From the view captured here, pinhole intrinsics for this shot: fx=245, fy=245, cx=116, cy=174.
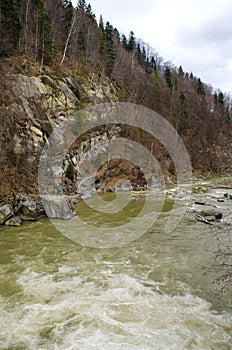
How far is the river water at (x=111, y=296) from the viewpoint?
190 inches

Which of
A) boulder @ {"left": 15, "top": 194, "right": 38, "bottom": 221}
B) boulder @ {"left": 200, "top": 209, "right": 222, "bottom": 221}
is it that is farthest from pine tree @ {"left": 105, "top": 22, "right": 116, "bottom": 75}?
boulder @ {"left": 200, "top": 209, "right": 222, "bottom": 221}

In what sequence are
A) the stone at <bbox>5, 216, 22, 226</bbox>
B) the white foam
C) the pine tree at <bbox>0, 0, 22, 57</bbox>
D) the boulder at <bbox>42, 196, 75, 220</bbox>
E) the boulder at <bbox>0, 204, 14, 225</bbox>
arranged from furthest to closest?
the pine tree at <bbox>0, 0, 22, 57</bbox>
the boulder at <bbox>42, 196, 75, 220</bbox>
the boulder at <bbox>0, 204, 14, 225</bbox>
the stone at <bbox>5, 216, 22, 226</bbox>
the white foam

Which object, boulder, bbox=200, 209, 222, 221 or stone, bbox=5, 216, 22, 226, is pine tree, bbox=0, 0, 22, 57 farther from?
boulder, bbox=200, 209, 222, 221

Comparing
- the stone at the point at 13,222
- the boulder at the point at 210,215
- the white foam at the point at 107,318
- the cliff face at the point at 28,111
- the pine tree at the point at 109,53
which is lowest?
Answer: the white foam at the point at 107,318

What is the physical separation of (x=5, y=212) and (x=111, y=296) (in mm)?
8024

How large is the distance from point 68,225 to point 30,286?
5624mm

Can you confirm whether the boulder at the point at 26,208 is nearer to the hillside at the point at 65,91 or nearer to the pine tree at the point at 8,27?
the hillside at the point at 65,91

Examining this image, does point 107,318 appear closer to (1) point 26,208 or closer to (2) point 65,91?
(1) point 26,208

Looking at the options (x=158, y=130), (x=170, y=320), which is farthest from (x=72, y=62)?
(x=170, y=320)

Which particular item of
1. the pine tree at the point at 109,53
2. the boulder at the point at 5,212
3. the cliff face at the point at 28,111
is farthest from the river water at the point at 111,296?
the pine tree at the point at 109,53

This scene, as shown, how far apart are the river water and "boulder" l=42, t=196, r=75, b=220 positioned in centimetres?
303

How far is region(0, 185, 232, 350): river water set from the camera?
482 centimetres

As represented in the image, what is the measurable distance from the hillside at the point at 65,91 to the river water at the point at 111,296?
22.9 ft

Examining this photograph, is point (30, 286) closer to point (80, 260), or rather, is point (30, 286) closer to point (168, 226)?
point (80, 260)
